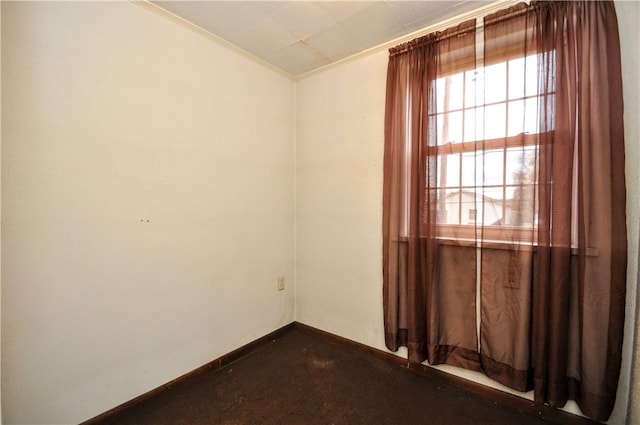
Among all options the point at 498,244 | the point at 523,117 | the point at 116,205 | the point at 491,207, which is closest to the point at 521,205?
the point at 491,207

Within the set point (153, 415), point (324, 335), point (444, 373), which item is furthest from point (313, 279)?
point (153, 415)

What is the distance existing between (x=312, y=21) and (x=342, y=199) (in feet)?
4.25

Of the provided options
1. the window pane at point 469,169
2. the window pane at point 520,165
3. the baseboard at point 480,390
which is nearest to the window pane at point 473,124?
the window pane at point 469,169

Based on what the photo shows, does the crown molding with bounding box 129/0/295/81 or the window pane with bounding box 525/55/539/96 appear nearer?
the window pane with bounding box 525/55/539/96

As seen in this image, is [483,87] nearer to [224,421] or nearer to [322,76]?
[322,76]

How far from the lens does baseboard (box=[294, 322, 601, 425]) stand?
1.42 meters

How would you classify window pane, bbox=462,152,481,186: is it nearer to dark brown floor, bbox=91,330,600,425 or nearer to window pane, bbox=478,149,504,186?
window pane, bbox=478,149,504,186

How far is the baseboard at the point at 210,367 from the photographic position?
1.43 metres

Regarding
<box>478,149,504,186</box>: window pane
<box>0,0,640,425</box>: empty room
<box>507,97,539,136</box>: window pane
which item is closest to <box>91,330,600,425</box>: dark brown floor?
<box>0,0,640,425</box>: empty room

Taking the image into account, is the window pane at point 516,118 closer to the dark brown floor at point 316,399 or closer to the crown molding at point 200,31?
the dark brown floor at point 316,399

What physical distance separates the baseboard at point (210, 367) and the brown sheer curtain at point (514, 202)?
1.06m

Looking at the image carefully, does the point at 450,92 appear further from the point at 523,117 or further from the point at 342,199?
the point at 342,199

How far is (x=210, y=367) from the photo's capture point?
1.88m

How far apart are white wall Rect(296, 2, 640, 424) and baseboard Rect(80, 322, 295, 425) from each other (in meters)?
0.32
